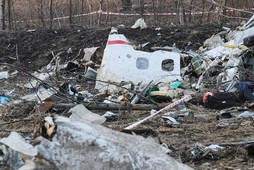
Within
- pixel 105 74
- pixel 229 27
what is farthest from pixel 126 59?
pixel 229 27

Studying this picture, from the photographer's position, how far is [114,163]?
8.21 ft

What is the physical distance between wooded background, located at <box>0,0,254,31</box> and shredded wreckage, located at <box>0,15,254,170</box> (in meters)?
3.24

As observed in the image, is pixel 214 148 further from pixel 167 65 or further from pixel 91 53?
pixel 91 53

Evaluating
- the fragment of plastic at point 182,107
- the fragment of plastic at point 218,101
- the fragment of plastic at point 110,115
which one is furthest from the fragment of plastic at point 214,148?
the fragment of plastic at point 218,101

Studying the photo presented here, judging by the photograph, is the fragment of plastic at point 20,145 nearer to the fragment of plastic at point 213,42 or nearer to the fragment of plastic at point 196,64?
the fragment of plastic at point 196,64

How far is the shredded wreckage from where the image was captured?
8.29 feet

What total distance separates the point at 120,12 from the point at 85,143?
18180 mm

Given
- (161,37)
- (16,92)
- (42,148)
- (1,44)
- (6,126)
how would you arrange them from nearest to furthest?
(42,148) < (6,126) < (16,92) < (161,37) < (1,44)

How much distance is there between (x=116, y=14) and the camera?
19.3 meters

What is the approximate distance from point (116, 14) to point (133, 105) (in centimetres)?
1407

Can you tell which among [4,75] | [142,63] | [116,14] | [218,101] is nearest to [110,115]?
[218,101]

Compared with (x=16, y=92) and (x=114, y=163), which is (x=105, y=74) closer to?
(x=16, y=92)

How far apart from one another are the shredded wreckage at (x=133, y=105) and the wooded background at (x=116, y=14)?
3.24 metres

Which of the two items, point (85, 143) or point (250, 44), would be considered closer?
point (85, 143)
